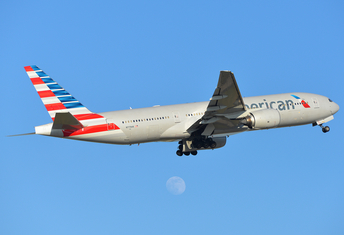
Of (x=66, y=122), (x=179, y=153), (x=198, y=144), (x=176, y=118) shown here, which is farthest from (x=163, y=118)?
(x=66, y=122)

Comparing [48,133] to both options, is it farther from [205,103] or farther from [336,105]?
[336,105]

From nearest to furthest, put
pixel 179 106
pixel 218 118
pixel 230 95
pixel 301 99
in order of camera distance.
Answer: pixel 230 95 → pixel 218 118 → pixel 179 106 → pixel 301 99

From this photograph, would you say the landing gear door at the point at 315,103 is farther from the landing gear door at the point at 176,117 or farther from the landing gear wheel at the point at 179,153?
the landing gear door at the point at 176,117

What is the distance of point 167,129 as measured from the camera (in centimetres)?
3269

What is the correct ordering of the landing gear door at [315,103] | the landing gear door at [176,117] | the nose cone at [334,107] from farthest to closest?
the nose cone at [334,107] → the landing gear door at [315,103] → the landing gear door at [176,117]

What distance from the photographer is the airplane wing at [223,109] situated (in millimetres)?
27719

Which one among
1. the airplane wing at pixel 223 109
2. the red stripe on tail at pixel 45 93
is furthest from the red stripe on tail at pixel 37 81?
the airplane wing at pixel 223 109

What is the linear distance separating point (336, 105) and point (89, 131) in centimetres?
2491

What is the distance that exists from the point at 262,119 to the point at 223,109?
3.78 m

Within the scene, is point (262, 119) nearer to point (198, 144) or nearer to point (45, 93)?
point (198, 144)

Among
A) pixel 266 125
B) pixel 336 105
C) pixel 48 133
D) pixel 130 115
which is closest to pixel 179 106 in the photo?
pixel 130 115

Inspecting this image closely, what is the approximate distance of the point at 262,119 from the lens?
105 feet

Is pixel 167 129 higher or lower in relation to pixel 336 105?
lower

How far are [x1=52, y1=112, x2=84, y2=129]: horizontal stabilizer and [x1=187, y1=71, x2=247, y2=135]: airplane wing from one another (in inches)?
379
